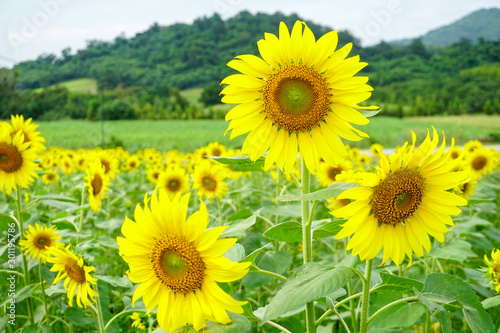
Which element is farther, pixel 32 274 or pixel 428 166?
pixel 32 274

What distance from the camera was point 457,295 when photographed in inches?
52.1

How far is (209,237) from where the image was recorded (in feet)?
3.67

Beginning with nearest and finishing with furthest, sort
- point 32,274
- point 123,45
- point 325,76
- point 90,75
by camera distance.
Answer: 1. point 325,76
2. point 32,274
3. point 90,75
4. point 123,45

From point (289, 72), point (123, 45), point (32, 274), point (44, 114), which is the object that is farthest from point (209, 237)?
point (123, 45)

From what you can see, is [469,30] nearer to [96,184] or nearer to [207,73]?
[207,73]

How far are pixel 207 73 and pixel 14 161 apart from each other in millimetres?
36006

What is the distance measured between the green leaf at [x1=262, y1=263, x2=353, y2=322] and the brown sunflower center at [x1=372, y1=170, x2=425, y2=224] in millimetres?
206

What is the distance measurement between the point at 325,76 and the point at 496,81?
4939 cm

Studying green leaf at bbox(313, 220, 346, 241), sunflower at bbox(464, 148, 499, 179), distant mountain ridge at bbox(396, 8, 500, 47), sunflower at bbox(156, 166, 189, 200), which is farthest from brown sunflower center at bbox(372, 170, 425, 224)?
distant mountain ridge at bbox(396, 8, 500, 47)

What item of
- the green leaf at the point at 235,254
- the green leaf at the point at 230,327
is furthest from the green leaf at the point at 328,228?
the green leaf at the point at 230,327

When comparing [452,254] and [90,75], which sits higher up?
[90,75]

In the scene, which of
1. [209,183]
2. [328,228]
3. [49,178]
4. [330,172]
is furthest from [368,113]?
[49,178]

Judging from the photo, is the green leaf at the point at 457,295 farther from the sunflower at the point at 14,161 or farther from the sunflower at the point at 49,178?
the sunflower at the point at 49,178

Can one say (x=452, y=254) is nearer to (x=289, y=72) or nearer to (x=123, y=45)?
(x=289, y=72)
